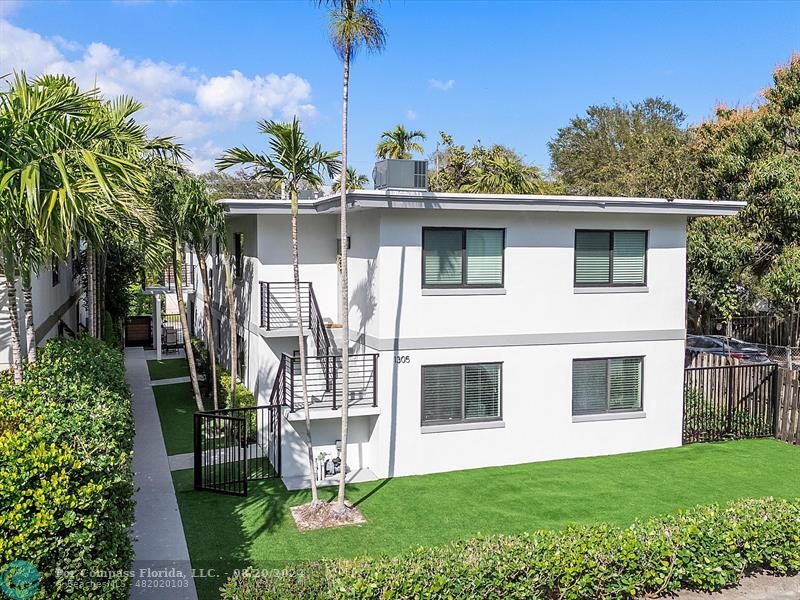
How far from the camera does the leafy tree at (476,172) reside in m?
27.7

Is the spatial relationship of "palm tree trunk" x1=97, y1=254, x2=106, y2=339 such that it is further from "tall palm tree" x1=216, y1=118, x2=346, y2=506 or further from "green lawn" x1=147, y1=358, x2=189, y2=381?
"tall palm tree" x1=216, y1=118, x2=346, y2=506

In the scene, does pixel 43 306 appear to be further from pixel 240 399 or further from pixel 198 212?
pixel 240 399

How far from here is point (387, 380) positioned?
1425 cm

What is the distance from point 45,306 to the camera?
15.4 metres

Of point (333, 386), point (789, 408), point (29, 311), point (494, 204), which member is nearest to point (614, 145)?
point (789, 408)

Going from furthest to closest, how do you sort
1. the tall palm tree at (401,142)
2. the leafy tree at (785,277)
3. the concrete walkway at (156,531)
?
the tall palm tree at (401,142)
the leafy tree at (785,277)
the concrete walkway at (156,531)

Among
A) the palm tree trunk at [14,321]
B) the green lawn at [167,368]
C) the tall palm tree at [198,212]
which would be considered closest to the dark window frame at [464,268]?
the tall palm tree at [198,212]

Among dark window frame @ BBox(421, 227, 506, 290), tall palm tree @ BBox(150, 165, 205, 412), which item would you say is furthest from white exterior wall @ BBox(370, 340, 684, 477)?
tall palm tree @ BBox(150, 165, 205, 412)

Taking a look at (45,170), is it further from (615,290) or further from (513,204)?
(615,290)

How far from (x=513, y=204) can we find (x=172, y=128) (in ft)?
31.1

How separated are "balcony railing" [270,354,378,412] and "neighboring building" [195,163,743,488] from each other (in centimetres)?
5

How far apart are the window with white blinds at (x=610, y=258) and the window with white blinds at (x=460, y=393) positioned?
10.1ft

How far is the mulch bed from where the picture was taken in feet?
38.0

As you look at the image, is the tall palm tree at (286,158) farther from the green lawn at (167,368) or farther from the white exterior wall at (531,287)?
the green lawn at (167,368)
